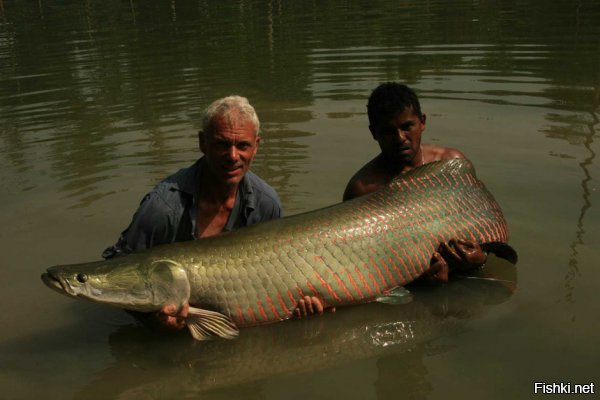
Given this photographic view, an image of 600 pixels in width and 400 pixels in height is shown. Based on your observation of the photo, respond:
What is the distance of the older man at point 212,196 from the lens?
329cm

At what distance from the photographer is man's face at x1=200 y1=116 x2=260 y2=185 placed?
10.8ft

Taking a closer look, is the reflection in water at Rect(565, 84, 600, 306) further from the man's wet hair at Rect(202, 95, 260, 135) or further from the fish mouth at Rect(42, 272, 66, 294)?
the fish mouth at Rect(42, 272, 66, 294)

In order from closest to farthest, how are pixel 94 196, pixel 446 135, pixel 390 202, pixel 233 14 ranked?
pixel 390 202 < pixel 94 196 < pixel 446 135 < pixel 233 14

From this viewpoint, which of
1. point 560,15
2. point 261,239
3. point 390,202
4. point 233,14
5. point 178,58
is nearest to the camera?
point 261,239

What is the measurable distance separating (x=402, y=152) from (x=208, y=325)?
5.02 feet

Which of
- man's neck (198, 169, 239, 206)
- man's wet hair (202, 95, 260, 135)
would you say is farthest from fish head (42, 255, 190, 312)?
man's wet hair (202, 95, 260, 135)

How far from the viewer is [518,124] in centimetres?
659

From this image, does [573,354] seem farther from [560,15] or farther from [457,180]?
[560,15]

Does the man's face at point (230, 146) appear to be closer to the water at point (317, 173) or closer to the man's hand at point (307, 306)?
the man's hand at point (307, 306)

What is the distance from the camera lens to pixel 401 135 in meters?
3.94

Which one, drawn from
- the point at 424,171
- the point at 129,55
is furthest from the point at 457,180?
the point at 129,55

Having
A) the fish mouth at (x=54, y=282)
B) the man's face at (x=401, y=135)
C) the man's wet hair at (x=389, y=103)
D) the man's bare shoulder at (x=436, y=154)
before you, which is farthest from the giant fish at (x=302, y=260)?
the man's bare shoulder at (x=436, y=154)

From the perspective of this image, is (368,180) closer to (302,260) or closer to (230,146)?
(302,260)

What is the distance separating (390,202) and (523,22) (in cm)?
1018
